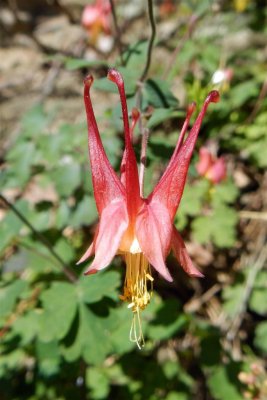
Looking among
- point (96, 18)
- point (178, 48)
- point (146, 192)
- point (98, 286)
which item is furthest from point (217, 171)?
point (96, 18)

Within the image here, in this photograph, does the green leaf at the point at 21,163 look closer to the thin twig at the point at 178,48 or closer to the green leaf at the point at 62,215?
the green leaf at the point at 62,215

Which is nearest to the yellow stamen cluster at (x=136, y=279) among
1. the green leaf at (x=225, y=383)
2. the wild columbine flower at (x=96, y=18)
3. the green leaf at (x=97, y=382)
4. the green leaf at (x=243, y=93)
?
the green leaf at (x=97, y=382)

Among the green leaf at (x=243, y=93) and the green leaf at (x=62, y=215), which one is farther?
the green leaf at (x=243, y=93)

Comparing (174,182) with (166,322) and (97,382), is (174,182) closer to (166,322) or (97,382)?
(166,322)

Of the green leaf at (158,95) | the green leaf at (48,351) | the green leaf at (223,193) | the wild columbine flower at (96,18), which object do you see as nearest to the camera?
the green leaf at (158,95)

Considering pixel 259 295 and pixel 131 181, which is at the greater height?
pixel 131 181

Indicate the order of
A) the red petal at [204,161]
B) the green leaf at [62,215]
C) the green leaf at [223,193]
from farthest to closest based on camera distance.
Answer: the green leaf at [223,193]
the red petal at [204,161]
the green leaf at [62,215]
